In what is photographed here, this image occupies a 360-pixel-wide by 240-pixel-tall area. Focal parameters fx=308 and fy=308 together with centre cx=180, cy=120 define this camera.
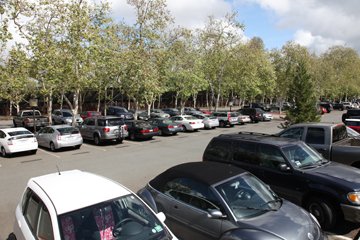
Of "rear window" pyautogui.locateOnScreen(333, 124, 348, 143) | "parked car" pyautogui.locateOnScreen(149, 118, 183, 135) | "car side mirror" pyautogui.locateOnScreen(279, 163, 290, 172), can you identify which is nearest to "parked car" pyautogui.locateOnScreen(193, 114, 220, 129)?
"parked car" pyautogui.locateOnScreen(149, 118, 183, 135)

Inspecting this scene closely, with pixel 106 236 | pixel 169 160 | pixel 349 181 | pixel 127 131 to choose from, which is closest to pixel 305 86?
pixel 169 160

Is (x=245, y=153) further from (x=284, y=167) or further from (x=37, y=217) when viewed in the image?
(x=37, y=217)

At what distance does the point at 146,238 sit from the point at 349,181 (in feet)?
15.4

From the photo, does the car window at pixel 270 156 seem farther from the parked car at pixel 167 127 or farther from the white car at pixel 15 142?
the parked car at pixel 167 127

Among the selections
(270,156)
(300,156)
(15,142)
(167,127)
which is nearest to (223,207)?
(270,156)

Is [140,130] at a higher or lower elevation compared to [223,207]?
lower

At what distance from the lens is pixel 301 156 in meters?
7.59

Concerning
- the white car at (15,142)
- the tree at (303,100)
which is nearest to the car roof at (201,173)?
the white car at (15,142)

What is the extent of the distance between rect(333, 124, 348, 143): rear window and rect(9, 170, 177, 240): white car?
761 cm

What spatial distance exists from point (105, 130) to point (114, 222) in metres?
16.2

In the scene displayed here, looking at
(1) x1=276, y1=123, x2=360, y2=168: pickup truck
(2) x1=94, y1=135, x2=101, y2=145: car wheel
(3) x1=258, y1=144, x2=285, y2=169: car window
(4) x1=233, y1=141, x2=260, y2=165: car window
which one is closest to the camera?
(3) x1=258, y1=144, x2=285, y2=169: car window

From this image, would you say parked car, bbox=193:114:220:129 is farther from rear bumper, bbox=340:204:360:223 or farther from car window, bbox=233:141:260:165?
rear bumper, bbox=340:204:360:223

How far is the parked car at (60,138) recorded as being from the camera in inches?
695

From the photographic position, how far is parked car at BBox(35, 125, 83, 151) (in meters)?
17.6
